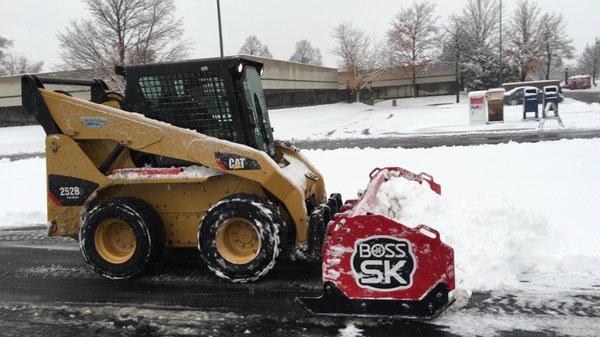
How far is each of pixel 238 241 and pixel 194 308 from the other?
85cm

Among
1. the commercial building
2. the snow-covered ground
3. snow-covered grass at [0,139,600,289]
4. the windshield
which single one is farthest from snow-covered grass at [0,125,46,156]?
the windshield

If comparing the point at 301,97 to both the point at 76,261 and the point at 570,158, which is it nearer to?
the point at 570,158

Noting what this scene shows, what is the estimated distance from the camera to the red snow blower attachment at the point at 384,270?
4176mm

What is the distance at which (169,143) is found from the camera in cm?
543

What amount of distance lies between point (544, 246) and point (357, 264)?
8.92 feet

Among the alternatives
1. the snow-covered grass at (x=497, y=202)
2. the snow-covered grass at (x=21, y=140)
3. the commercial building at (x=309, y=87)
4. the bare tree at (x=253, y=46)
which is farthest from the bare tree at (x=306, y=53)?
the snow-covered grass at (x=497, y=202)

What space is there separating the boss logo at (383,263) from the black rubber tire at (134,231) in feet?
7.64

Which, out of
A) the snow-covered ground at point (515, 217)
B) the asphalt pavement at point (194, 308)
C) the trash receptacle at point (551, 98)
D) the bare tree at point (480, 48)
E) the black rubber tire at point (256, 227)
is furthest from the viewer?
the bare tree at point (480, 48)

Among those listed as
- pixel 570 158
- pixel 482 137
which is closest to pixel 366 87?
pixel 482 137

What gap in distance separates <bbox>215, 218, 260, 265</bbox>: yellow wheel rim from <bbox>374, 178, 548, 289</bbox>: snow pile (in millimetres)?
1345

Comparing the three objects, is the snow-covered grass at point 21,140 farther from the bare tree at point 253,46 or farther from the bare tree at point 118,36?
the bare tree at point 253,46

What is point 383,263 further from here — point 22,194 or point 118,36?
point 118,36

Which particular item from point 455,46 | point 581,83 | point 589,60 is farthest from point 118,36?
point 589,60

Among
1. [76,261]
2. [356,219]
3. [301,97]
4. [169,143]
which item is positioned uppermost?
[301,97]
